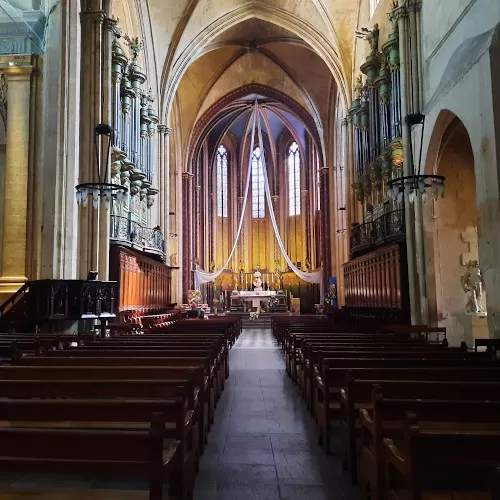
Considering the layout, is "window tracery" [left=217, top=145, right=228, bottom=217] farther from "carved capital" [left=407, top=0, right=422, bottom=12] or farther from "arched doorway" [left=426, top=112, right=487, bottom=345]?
"arched doorway" [left=426, top=112, right=487, bottom=345]

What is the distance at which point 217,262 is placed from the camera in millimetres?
35000

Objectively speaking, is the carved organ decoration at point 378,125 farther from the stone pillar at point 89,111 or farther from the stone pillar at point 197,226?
the stone pillar at point 197,226

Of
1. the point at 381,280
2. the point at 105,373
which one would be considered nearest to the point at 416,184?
the point at 381,280

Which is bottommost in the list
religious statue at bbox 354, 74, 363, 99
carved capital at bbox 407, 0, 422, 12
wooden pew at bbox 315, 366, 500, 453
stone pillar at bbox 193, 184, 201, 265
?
wooden pew at bbox 315, 366, 500, 453

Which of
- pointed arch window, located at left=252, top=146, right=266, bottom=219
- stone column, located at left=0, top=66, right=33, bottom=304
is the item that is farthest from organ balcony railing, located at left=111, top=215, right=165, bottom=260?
pointed arch window, located at left=252, top=146, right=266, bottom=219

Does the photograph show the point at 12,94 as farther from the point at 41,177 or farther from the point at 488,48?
the point at 488,48

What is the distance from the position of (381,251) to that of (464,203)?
368 cm

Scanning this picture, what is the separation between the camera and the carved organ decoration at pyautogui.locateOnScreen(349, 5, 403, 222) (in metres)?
13.7

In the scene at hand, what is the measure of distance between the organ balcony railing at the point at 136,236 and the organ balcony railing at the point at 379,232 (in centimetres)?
740

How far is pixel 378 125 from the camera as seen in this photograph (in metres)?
16.3

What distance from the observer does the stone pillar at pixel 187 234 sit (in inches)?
1086

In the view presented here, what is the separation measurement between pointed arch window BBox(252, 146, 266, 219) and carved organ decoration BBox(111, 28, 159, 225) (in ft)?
55.0

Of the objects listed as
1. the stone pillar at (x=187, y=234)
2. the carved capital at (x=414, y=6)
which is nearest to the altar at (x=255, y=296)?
the stone pillar at (x=187, y=234)

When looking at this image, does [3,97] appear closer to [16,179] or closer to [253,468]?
[16,179]
